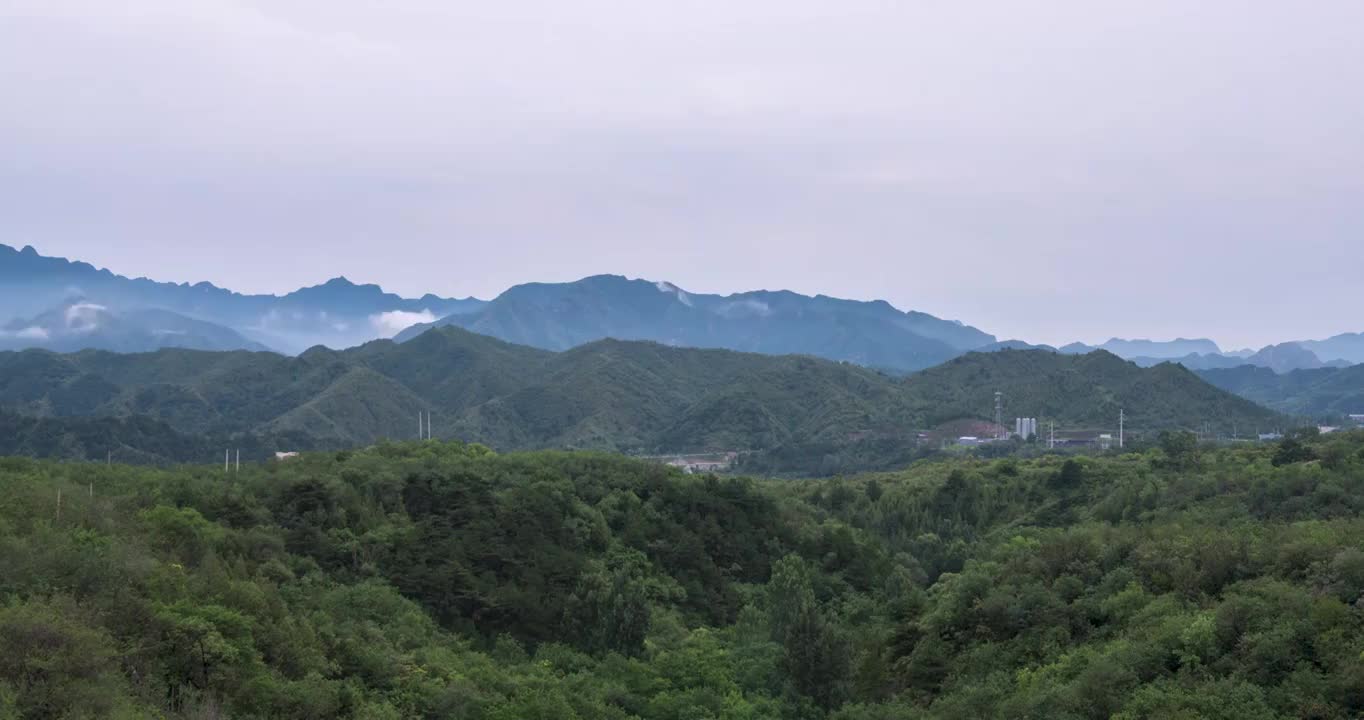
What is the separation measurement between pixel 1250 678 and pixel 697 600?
2463cm

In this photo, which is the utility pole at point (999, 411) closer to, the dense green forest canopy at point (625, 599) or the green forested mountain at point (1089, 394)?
the green forested mountain at point (1089, 394)

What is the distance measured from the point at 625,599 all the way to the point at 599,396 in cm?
12133

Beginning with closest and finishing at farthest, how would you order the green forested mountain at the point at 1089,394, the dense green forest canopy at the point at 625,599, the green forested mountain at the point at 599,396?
the dense green forest canopy at the point at 625,599
the green forested mountain at the point at 1089,394
the green forested mountain at the point at 599,396

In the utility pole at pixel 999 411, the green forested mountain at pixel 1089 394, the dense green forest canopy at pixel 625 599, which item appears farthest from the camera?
the utility pole at pixel 999 411

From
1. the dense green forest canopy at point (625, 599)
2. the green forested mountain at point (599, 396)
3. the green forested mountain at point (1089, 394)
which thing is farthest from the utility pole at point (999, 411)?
the dense green forest canopy at point (625, 599)

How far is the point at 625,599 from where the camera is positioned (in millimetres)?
37438

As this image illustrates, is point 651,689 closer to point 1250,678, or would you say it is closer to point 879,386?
point 1250,678

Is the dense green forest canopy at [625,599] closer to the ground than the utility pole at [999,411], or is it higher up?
closer to the ground

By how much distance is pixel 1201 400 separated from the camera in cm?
13425

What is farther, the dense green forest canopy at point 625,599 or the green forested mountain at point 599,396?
the green forested mountain at point 599,396

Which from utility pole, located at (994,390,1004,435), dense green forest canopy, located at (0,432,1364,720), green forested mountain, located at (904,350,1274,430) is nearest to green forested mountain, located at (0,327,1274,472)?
green forested mountain, located at (904,350,1274,430)

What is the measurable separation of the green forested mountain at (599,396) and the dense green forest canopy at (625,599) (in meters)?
67.4

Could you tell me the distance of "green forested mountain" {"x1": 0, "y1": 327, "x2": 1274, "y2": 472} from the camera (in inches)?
5197

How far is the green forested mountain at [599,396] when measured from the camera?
13200 cm
